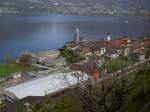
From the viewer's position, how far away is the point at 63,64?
704cm

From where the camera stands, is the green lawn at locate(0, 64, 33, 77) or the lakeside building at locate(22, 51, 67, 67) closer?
the green lawn at locate(0, 64, 33, 77)

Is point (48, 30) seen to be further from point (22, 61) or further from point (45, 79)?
point (45, 79)

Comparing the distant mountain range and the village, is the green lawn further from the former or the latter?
the distant mountain range

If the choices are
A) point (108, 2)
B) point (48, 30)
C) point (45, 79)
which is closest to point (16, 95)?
point (45, 79)

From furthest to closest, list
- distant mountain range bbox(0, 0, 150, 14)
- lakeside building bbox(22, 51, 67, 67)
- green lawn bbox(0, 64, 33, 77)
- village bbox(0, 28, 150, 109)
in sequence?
distant mountain range bbox(0, 0, 150, 14) < lakeside building bbox(22, 51, 67, 67) < green lawn bbox(0, 64, 33, 77) < village bbox(0, 28, 150, 109)

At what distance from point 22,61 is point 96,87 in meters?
5.89

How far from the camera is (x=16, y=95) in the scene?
15.7 feet

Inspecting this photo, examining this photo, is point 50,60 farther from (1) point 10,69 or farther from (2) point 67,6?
(2) point 67,6

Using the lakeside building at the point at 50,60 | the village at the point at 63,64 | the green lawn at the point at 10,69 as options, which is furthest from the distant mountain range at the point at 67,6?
the green lawn at the point at 10,69

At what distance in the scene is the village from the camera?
11.1 feet

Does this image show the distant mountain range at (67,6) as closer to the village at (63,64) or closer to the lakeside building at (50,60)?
the lakeside building at (50,60)

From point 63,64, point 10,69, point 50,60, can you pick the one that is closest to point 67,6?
point 50,60

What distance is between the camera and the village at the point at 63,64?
134 inches

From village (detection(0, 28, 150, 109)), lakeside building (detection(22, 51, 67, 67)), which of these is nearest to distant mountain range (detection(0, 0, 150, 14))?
lakeside building (detection(22, 51, 67, 67))
